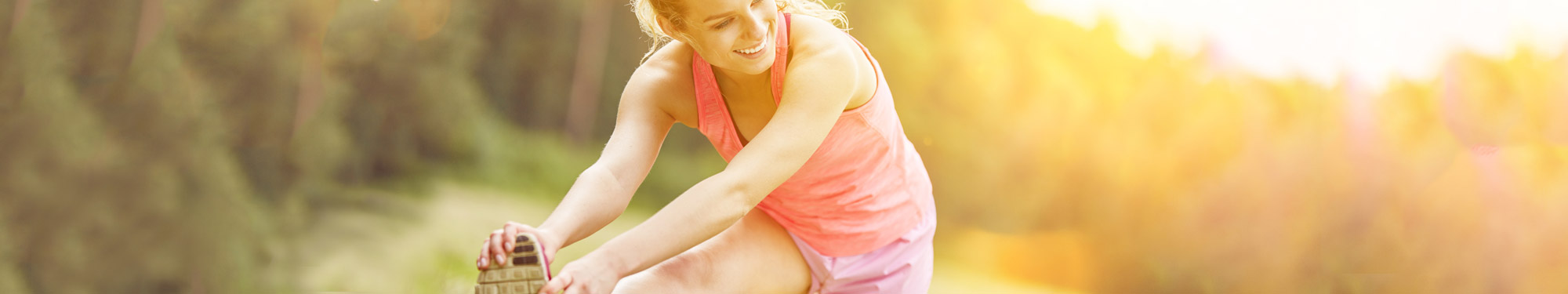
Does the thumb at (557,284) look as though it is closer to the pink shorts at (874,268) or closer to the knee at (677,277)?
the knee at (677,277)

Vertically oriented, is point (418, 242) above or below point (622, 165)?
above

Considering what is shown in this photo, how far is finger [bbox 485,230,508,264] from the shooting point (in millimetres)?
820

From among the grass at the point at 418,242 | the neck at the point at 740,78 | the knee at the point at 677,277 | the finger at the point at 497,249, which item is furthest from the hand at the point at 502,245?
the grass at the point at 418,242

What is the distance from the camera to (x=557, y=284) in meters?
0.81

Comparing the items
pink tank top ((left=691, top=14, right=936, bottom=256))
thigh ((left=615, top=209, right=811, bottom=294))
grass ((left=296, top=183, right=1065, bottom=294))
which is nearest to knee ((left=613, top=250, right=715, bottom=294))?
thigh ((left=615, top=209, right=811, bottom=294))

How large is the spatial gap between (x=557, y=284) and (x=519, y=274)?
0.03m

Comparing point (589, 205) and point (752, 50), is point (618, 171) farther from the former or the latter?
point (752, 50)

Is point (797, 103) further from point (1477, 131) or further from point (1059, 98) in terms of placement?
point (1477, 131)

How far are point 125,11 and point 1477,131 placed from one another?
9.20 ft

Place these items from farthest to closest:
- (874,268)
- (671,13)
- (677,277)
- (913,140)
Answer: (913,140)
(874,268)
(677,277)
(671,13)

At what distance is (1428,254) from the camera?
7.90ft

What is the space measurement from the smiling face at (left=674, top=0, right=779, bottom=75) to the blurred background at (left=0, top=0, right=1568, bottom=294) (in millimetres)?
1515

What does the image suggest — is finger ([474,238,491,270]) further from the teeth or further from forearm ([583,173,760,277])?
the teeth

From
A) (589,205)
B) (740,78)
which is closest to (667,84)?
(740,78)
